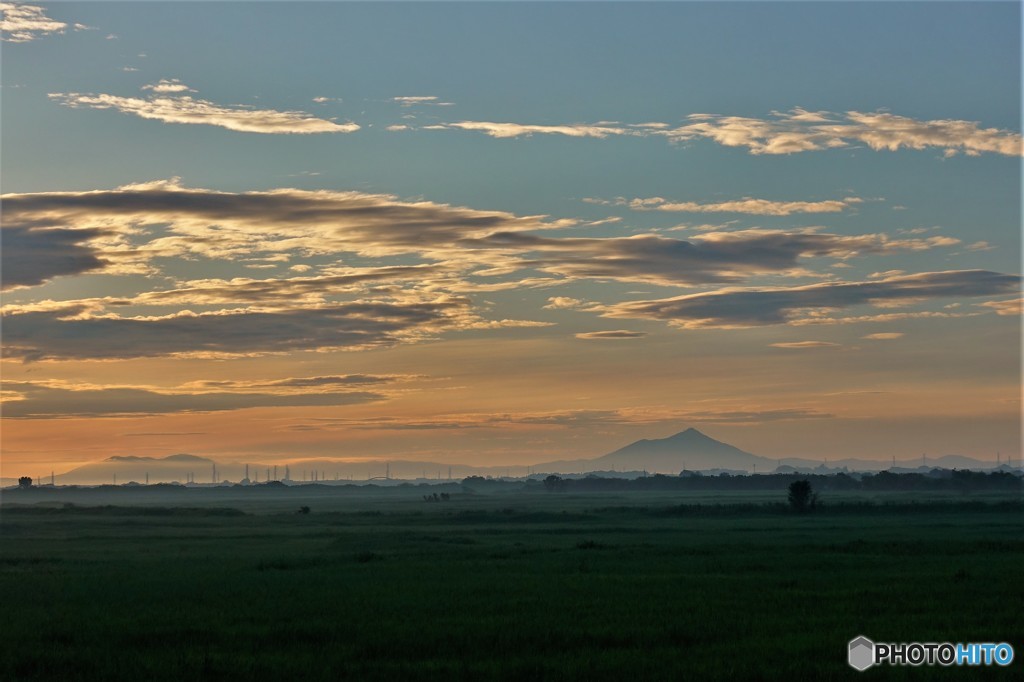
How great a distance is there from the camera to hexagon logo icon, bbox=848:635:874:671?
80.8ft

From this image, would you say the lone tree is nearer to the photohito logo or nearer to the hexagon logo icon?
the photohito logo

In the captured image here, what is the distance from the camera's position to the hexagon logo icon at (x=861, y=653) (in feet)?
80.8

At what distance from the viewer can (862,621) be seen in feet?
99.4

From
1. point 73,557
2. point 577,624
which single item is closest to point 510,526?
point 73,557

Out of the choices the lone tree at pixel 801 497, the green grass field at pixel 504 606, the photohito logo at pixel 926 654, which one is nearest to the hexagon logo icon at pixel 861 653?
the photohito logo at pixel 926 654

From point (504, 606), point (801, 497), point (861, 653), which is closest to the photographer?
point (861, 653)

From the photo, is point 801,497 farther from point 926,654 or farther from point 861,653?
point 861,653

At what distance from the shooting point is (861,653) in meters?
25.4

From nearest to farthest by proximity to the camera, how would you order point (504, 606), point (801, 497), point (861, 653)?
point (861, 653)
point (504, 606)
point (801, 497)

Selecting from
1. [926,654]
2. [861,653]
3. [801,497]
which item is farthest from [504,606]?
[801,497]

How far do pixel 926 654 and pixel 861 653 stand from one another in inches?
60.2

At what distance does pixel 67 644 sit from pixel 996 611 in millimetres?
25593

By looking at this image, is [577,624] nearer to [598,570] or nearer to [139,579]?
[598,570]

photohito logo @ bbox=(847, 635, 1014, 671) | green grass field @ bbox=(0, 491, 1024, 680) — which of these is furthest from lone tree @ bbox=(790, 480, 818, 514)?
photohito logo @ bbox=(847, 635, 1014, 671)
